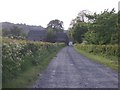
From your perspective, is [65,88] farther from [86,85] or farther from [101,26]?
[101,26]

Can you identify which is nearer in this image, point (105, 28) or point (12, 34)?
point (12, 34)

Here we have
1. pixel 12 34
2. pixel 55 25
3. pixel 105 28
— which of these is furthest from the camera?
pixel 55 25

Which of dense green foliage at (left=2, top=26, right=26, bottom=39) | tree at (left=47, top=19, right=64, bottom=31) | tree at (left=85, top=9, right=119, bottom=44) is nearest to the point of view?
dense green foliage at (left=2, top=26, right=26, bottom=39)

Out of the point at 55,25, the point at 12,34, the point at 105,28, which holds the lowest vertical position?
the point at 12,34

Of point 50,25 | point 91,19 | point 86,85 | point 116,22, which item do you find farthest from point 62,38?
point 86,85

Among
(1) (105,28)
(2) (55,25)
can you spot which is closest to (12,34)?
(1) (105,28)

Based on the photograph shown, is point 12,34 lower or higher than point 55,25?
lower

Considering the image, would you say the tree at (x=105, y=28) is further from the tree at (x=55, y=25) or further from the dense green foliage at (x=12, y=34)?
the tree at (x=55, y=25)

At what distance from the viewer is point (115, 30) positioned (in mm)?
39906

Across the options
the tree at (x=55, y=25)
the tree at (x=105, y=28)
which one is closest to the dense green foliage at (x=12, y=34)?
the tree at (x=105, y=28)

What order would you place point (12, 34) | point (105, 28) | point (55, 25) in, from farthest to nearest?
point (55, 25), point (105, 28), point (12, 34)

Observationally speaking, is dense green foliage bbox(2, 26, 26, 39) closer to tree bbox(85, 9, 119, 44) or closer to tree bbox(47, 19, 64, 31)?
tree bbox(85, 9, 119, 44)

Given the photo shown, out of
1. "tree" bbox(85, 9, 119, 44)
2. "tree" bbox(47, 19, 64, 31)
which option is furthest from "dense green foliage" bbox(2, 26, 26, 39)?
"tree" bbox(47, 19, 64, 31)

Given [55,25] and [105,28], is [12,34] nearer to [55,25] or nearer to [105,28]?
[105,28]
